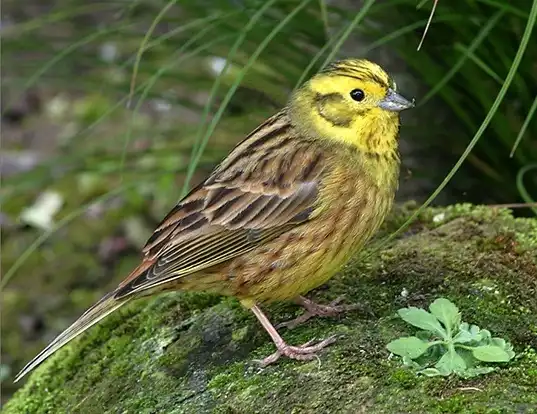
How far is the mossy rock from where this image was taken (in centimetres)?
266

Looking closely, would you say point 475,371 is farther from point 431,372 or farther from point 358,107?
point 358,107

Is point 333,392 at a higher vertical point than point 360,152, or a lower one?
lower

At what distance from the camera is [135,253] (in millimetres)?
6059

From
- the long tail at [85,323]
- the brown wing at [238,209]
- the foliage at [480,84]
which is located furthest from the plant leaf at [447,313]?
the foliage at [480,84]

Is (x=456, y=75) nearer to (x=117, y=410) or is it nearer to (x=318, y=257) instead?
(x=318, y=257)

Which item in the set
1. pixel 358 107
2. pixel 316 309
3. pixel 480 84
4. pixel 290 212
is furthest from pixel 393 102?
pixel 480 84

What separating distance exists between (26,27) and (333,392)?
99.9 inches

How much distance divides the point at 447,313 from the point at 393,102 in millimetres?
771

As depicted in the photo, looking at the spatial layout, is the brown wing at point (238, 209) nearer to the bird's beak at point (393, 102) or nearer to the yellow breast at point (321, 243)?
the yellow breast at point (321, 243)

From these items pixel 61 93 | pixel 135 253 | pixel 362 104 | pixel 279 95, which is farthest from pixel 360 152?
pixel 61 93

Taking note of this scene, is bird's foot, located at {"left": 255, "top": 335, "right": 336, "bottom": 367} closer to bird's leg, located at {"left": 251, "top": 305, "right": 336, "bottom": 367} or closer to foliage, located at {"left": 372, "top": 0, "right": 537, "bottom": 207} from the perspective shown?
bird's leg, located at {"left": 251, "top": 305, "right": 336, "bottom": 367}

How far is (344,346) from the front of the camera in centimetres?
296

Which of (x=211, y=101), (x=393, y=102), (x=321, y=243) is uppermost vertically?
(x=211, y=101)

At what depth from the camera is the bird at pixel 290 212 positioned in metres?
3.15
